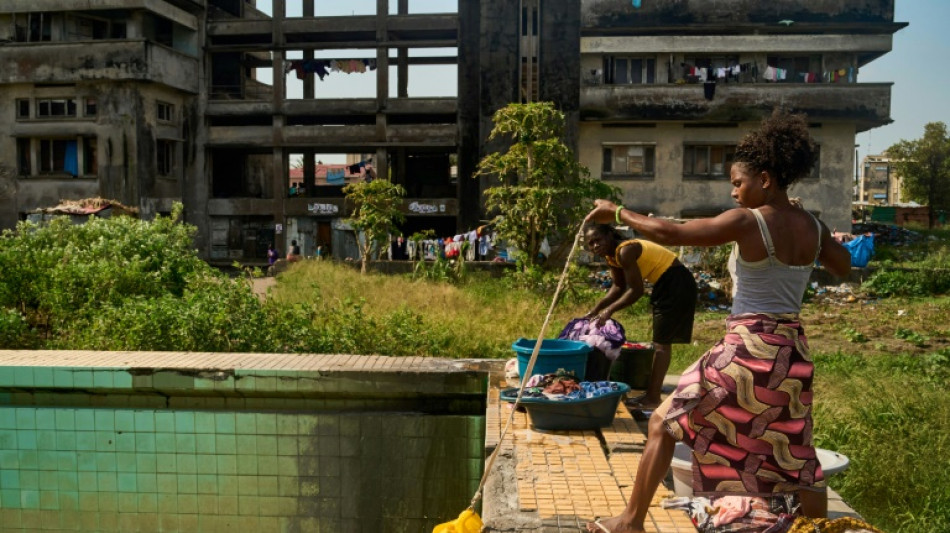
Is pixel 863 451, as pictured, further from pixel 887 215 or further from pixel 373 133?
pixel 887 215

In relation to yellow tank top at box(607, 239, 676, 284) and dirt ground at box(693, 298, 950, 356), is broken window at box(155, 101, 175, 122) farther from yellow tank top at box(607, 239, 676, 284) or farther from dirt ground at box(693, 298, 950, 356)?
yellow tank top at box(607, 239, 676, 284)

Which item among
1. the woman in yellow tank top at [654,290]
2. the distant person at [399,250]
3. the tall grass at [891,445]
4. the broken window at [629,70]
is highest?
the broken window at [629,70]

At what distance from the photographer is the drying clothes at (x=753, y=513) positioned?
3.64 meters

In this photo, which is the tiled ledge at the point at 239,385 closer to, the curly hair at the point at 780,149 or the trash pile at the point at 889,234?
the curly hair at the point at 780,149

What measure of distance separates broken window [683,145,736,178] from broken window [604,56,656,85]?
9.27ft

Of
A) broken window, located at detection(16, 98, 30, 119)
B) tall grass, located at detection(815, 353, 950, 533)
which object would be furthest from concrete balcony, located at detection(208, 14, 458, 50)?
tall grass, located at detection(815, 353, 950, 533)

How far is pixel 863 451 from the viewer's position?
18.7ft

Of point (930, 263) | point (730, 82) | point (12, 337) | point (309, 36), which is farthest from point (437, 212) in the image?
point (12, 337)

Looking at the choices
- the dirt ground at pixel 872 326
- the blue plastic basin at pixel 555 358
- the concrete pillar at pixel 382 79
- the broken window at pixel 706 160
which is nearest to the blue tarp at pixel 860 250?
the dirt ground at pixel 872 326

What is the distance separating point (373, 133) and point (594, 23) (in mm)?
9680

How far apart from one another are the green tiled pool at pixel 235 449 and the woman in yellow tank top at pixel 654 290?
48.6 inches

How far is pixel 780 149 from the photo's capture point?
147 inches

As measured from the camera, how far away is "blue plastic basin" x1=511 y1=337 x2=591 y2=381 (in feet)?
19.8

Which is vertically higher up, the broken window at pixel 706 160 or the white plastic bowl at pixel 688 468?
the broken window at pixel 706 160
